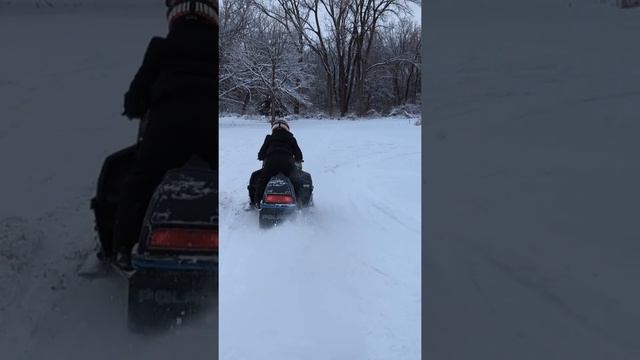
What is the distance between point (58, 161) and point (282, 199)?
1.98m

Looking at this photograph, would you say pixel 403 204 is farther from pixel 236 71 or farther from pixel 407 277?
pixel 236 71

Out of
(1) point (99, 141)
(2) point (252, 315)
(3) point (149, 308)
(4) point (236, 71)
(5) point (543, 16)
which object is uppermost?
(5) point (543, 16)

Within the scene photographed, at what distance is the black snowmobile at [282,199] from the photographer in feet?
10.6

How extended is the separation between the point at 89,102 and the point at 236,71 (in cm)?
120

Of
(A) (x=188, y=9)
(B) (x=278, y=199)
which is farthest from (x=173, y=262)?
(B) (x=278, y=199)

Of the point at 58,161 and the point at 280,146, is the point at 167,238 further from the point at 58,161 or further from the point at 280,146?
the point at 280,146

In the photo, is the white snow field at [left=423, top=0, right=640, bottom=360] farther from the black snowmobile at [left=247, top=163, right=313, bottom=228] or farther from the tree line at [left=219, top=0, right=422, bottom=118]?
the black snowmobile at [left=247, top=163, right=313, bottom=228]

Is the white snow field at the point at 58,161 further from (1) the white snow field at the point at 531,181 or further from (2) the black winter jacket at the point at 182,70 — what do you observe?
(1) the white snow field at the point at 531,181

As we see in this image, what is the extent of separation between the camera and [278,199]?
10.9 feet

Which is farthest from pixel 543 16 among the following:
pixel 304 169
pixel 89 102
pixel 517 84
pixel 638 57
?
pixel 89 102

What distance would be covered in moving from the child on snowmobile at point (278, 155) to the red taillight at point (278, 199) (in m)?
0.06

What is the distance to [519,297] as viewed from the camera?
7.79 feet

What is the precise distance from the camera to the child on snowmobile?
2.36 m

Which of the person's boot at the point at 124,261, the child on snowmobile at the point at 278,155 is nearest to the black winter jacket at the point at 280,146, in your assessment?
the child on snowmobile at the point at 278,155
